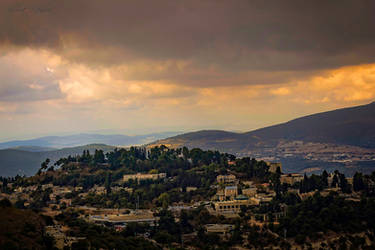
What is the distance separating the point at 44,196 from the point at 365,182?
53456mm

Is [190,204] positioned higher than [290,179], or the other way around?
[290,179]

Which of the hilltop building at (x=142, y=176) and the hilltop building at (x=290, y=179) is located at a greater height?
the hilltop building at (x=142, y=176)

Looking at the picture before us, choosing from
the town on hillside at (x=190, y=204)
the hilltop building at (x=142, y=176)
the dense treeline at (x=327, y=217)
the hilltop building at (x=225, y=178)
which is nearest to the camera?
the town on hillside at (x=190, y=204)

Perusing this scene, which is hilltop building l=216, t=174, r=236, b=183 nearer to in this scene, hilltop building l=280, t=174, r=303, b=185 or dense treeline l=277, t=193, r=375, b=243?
hilltop building l=280, t=174, r=303, b=185

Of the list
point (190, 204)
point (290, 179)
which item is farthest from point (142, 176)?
point (290, 179)

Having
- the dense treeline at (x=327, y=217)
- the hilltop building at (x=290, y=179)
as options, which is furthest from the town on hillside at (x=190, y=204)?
the hilltop building at (x=290, y=179)

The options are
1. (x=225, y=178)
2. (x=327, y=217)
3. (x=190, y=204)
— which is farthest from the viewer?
(x=225, y=178)

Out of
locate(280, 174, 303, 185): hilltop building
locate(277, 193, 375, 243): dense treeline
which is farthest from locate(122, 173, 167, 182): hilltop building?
locate(277, 193, 375, 243): dense treeline

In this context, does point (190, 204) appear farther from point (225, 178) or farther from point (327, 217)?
point (327, 217)

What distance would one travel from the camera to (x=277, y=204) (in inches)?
3354

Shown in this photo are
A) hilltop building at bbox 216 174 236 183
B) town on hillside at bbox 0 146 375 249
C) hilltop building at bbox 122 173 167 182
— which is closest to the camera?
town on hillside at bbox 0 146 375 249

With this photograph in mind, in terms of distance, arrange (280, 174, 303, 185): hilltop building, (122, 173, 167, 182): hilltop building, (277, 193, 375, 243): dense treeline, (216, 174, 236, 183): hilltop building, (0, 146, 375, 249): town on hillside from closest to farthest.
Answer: (0, 146, 375, 249): town on hillside → (277, 193, 375, 243): dense treeline → (280, 174, 303, 185): hilltop building → (216, 174, 236, 183): hilltop building → (122, 173, 167, 182): hilltop building

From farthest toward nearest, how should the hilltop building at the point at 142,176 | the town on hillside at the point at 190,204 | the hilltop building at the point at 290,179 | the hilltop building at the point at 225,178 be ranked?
the hilltop building at the point at 142,176 < the hilltop building at the point at 225,178 < the hilltop building at the point at 290,179 < the town on hillside at the point at 190,204

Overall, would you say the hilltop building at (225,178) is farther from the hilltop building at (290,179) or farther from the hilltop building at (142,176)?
the hilltop building at (142,176)
